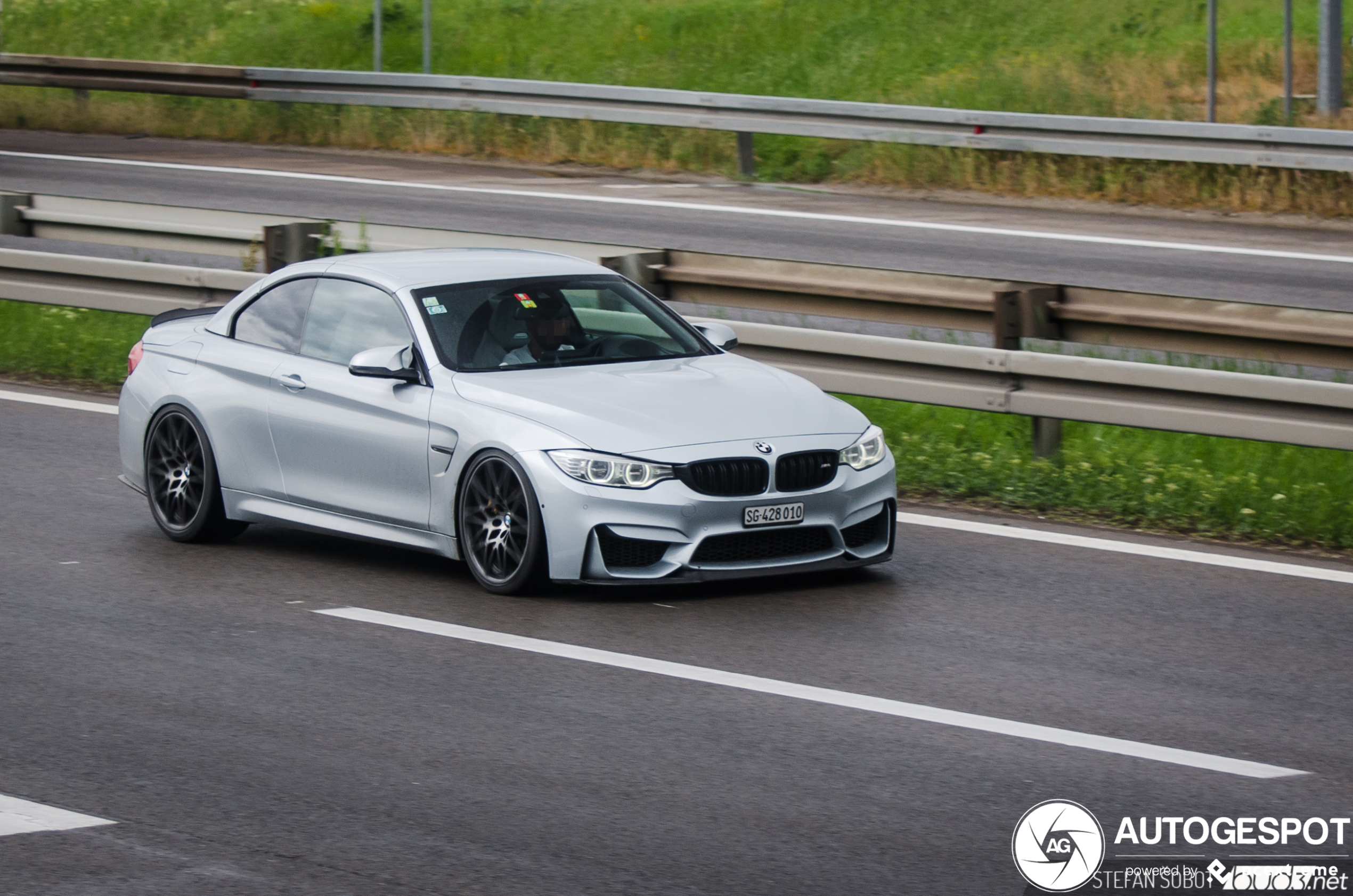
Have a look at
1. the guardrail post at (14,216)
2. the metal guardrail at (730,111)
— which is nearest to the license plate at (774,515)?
the guardrail post at (14,216)

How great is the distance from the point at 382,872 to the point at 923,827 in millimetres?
1480

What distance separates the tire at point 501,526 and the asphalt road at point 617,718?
14 cm

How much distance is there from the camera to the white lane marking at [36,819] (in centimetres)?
566

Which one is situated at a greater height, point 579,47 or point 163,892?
point 579,47

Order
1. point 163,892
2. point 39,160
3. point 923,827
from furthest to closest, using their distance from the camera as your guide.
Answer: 1. point 39,160
2. point 923,827
3. point 163,892

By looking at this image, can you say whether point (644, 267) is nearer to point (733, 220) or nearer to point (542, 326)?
point (542, 326)

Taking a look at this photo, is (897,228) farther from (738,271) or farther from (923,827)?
(923,827)

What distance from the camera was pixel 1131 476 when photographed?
10.7 meters

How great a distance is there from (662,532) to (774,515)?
48cm

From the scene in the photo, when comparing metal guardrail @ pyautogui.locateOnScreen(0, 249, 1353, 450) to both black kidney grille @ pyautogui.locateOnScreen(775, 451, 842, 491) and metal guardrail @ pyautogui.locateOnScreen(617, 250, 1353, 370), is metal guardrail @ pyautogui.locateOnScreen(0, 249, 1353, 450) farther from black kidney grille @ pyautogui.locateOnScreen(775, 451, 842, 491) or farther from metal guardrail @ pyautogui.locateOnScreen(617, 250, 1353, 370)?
black kidney grille @ pyautogui.locateOnScreen(775, 451, 842, 491)

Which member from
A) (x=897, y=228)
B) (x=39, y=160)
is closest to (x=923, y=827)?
(x=897, y=228)

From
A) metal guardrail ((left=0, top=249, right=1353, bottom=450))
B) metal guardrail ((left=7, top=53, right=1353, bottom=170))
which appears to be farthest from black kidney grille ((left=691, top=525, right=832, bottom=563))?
metal guardrail ((left=7, top=53, right=1353, bottom=170))

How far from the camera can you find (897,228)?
20516 millimetres
